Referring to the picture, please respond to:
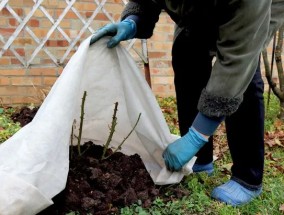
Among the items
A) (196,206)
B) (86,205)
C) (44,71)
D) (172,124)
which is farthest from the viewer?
(44,71)

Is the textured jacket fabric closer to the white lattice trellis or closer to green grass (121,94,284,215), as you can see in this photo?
green grass (121,94,284,215)

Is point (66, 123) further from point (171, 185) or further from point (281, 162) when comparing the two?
point (281, 162)

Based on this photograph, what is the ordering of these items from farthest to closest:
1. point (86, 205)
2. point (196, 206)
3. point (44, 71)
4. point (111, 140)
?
point (44, 71) < point (111, 140) < point (196, 206) < point (86, 205)

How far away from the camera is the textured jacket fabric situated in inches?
60.9

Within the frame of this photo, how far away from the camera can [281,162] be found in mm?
2605

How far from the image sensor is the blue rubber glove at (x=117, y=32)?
71.7 inches

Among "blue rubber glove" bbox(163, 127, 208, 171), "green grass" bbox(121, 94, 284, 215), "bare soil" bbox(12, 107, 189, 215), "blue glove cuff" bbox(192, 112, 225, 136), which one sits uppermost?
"blue glove cuff" bbox(192, 112, 225, 136)

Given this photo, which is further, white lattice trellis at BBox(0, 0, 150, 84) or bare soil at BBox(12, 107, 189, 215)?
white lattice trellis at BBox(0, 0, 150, 84)

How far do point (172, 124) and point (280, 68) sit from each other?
88 cm

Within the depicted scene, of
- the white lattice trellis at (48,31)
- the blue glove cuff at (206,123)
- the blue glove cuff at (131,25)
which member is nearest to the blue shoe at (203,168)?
the blue glove cuff at (206,123)

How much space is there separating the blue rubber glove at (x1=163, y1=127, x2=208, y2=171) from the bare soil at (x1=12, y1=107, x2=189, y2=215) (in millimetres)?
129

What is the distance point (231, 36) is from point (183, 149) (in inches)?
18.4

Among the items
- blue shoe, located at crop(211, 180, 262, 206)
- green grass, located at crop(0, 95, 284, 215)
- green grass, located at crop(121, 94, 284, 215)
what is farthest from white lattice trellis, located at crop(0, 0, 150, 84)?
blue shoe, located at crop(211, 180, 262, 206)

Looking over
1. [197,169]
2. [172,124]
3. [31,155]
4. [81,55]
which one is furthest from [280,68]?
[31,155]
